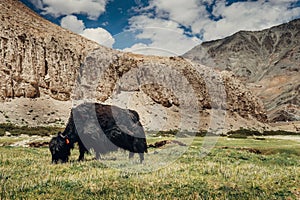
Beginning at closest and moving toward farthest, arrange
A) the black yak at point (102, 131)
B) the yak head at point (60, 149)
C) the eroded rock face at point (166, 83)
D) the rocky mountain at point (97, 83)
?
the yak head at point (60, 149) < the black yak at point (102, 131) < the rocky mountain at point (97, 83) < the eroded rock face at point (166, 83)

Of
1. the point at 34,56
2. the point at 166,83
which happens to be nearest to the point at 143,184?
the point at 34,56

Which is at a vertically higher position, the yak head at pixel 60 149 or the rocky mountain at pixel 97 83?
the rocky mountain at pixel 97 83

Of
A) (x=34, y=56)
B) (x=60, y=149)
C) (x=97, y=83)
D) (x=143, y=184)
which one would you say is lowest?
(x=143, y=184)

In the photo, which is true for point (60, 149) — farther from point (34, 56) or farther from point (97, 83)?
point (97, 83)

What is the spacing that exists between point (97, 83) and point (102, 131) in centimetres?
7730

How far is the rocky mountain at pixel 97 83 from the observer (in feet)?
249

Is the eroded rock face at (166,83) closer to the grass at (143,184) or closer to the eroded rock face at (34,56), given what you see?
the eroded rock face at (34,56)

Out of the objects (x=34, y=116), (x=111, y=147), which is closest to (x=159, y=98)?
(x=34, y=116)

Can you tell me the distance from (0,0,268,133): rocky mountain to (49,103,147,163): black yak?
53002 millimetres

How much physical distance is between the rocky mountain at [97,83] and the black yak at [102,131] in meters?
53.0

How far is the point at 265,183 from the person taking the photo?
35.2 feet

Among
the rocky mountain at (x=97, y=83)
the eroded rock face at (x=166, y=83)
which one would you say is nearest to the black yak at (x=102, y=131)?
the rocky mountain at (x=97, y=83)

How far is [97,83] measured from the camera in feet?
308

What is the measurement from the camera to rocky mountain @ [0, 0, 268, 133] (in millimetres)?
75812
